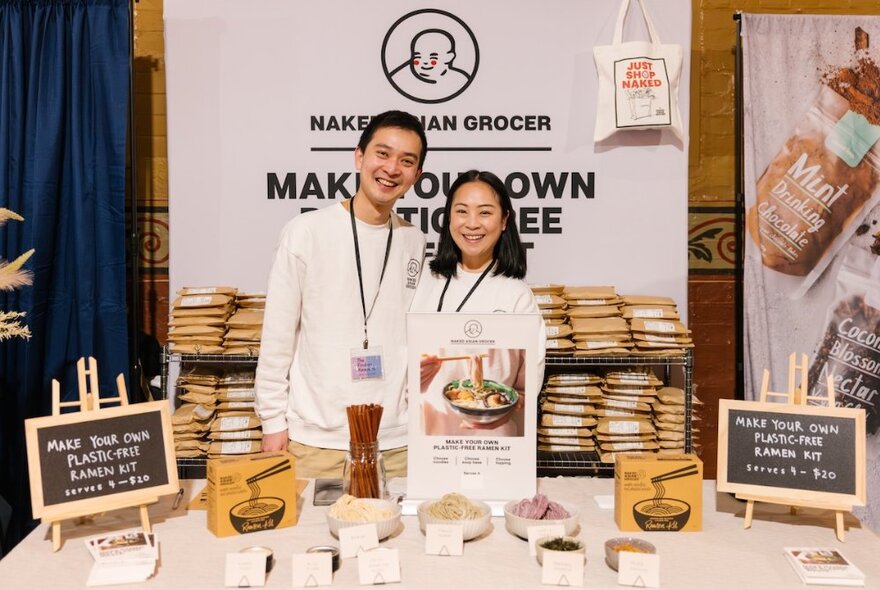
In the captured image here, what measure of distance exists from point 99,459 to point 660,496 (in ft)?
4.35

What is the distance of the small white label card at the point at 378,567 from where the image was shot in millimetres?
1530

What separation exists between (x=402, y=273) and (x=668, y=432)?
1.46 meters

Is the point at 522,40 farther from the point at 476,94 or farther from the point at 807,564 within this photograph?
the point at 807,564

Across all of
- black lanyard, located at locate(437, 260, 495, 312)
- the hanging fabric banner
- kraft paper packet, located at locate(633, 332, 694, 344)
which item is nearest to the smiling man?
black lanyard, located at locate(437, 260, 495, 312)

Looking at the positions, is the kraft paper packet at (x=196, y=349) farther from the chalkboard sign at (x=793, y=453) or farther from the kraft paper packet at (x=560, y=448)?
the chalkboard sign at (x=793, y=453)

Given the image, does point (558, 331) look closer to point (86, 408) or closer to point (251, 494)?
point (251, 494)

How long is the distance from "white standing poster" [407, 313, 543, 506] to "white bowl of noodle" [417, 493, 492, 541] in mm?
108

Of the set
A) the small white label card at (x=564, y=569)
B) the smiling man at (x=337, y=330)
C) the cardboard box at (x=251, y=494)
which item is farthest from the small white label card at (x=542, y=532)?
the smiling man at (x=337, y=330)

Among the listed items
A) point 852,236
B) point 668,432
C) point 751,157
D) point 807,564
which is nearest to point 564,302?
point 668,432

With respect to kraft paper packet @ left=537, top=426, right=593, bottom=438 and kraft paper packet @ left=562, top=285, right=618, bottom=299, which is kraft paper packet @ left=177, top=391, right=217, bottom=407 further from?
kraft paper packet @ left=562, top=285, right=618, bottom=299

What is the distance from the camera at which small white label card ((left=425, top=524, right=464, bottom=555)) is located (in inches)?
65.4

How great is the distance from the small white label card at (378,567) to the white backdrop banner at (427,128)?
2239 mm

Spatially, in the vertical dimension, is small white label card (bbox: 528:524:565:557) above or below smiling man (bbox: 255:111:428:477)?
below

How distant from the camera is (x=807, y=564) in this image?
63.3 inches
